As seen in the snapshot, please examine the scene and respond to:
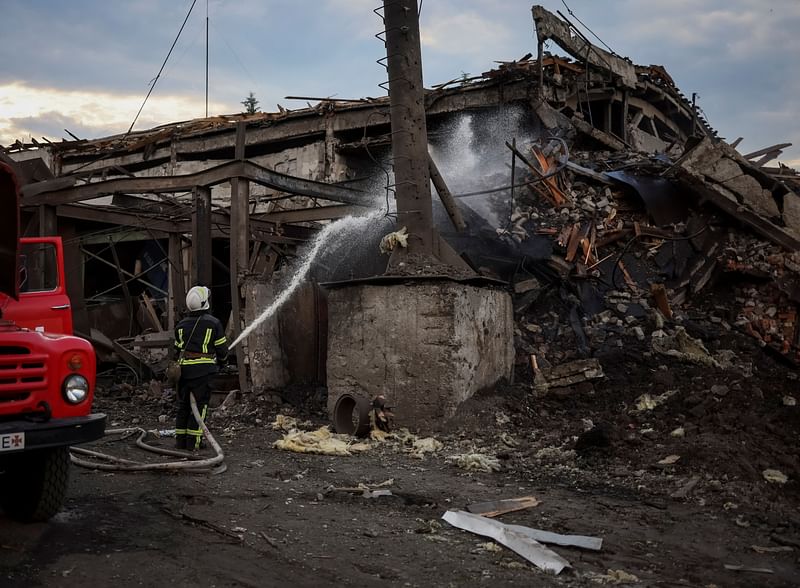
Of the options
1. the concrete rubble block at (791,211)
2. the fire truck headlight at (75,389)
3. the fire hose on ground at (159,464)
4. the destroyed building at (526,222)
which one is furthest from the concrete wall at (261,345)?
the concrete rubble block at (791,211)

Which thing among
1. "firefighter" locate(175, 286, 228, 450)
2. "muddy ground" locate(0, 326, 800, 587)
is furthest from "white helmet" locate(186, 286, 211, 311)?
"muddy ground" locate(0, 326, 800, 587)

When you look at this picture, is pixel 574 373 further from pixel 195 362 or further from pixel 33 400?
pixel 33 400

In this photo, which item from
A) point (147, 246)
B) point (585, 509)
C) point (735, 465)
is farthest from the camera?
point (147, 246)

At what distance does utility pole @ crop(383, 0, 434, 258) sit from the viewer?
33.7 feet

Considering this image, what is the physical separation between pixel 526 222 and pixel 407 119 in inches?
158

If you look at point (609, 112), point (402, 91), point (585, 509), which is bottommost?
point (585, 509)

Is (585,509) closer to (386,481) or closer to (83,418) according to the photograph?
→ (386,481)

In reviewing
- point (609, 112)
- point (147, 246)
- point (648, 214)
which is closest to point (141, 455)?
point (648, 214)

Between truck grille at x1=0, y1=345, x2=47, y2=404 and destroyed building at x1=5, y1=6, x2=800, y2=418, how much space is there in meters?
5.99

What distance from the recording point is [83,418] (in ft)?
16.0

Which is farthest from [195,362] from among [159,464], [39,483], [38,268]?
[39,483]

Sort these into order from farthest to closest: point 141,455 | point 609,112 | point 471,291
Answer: point 609,112, point 471,291, point 141,455

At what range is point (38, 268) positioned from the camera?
639 cm

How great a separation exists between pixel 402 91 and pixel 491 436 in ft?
15.8
